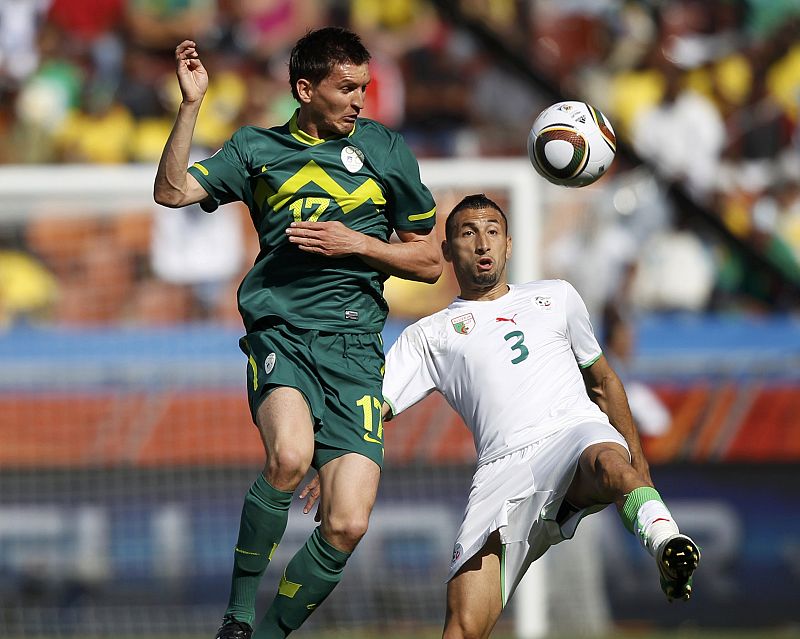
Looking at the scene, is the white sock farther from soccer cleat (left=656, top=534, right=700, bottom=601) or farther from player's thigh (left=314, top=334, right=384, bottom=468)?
player's thigh (left=314, top=334, right=384, bottom=468)

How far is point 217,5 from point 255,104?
1.30m

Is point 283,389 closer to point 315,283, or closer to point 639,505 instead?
point 315,283

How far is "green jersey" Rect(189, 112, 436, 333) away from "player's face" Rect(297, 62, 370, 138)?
0.07 meters

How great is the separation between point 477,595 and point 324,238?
1690 millimetres

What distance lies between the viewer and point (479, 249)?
19.9 feet

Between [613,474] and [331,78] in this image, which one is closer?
[613,474]

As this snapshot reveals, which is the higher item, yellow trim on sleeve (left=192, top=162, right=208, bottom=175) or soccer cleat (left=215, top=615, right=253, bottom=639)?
yellow trim on sleeve (left=192, top=162, right=208, bottom=175)

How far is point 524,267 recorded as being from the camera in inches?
374

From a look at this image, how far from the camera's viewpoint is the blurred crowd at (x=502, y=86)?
44.5 ft

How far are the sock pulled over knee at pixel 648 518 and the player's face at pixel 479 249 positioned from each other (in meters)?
1.32

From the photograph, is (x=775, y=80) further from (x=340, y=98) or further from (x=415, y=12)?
(x=340, y=98)

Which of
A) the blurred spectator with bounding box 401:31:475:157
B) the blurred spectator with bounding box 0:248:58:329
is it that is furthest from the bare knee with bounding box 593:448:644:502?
the blurred spectator with bounding box 401:31:475:157

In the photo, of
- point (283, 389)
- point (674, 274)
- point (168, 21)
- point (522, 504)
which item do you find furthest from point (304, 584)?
point (168, 21)

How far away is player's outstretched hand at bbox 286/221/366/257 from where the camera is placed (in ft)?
17.6
